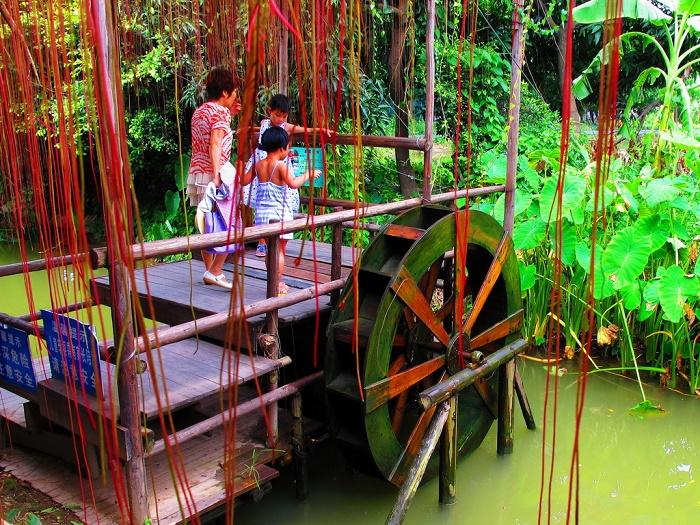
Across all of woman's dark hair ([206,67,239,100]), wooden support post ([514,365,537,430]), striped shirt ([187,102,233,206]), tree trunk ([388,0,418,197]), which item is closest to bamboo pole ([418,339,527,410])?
wooden support post ([514,365,537,430])

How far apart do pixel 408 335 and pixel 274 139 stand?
1.32 meters

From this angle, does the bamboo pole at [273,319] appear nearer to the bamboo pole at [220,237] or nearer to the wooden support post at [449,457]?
the bamboo pole at [220,237]

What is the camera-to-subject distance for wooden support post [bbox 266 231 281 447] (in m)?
3.05

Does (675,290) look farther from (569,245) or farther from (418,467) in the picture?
(418,467)

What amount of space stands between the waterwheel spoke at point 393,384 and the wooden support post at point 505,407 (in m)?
0.59

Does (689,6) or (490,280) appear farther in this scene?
(689,6)

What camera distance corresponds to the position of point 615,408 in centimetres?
480

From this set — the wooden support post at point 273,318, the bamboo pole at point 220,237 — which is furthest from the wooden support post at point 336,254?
the wooden support post at point 273,318

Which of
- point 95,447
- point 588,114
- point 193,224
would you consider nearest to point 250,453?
point 95,447

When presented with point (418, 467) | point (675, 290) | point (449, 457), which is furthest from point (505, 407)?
point (675, 290)

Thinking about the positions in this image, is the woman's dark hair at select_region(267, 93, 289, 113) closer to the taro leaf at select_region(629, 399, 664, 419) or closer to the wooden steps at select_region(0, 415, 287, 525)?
the wooden steps at select_region(0, 415, 287, 525)

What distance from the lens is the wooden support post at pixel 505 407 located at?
4039mm

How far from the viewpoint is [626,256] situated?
16.0 ft

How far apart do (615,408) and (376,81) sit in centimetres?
440
